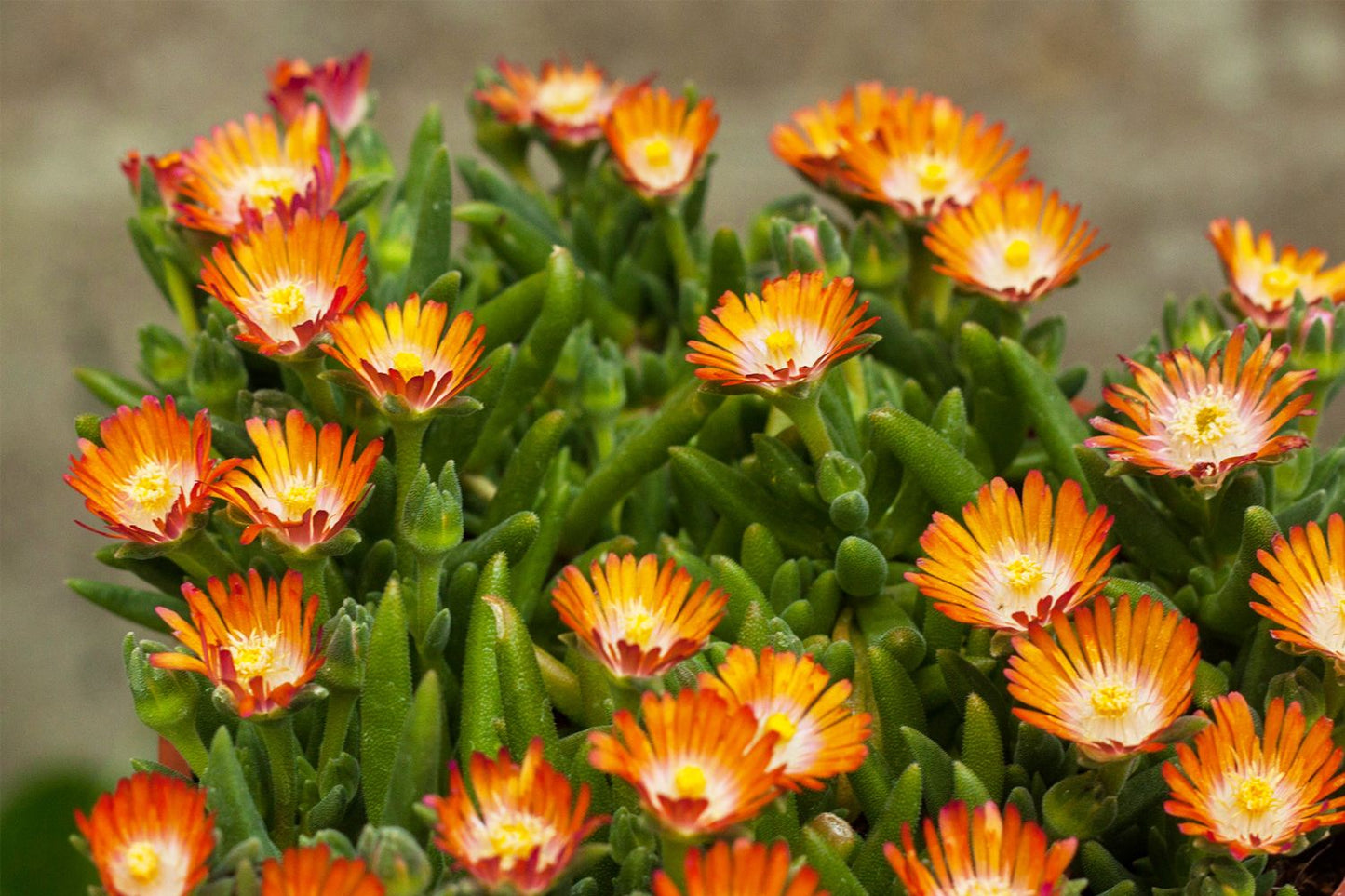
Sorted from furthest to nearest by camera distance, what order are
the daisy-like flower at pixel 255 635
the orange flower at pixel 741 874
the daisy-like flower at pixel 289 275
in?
the daisy-like flower at pixel 289 275
the daisy-like flower at pixel 255 635
the orange flower at pixel 741 874

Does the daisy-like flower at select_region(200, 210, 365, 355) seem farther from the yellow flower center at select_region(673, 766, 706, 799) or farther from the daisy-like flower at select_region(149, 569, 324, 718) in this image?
the yellow flower center at select_region(673, 766, 706, 799)

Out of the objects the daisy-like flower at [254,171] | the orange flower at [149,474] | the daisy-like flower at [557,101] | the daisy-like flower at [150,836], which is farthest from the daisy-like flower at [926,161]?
the daisy-like flower at [150,836]

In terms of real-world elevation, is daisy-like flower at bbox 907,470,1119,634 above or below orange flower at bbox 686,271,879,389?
below

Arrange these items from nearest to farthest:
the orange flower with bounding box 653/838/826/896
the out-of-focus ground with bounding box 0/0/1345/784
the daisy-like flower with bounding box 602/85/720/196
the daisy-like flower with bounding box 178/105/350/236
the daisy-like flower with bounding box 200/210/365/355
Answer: the orange flower with bounding box 653/838/826/896 < the daisy-like flower with bounding box 200/210/365/355 < the daisy-like flower with bounding box 178/105/350/236 < the daisy-like flower with bounding box 602/85/720/196 < the out-of-focus ground with bounding box 0/0/1345/784

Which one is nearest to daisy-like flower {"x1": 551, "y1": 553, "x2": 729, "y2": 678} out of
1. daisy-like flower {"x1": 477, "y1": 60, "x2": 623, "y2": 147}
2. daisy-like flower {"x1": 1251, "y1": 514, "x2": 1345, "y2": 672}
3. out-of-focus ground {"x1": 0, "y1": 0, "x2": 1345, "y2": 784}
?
daisy-like flower {"x1": 1251, "y1": 514, "x2": 1345, "y2": 672}

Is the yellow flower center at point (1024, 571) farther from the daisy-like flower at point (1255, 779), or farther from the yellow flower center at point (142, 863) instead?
the yellow flower center at point (142, 863)

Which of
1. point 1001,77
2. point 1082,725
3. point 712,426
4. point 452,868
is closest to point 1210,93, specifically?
point 1001,77
